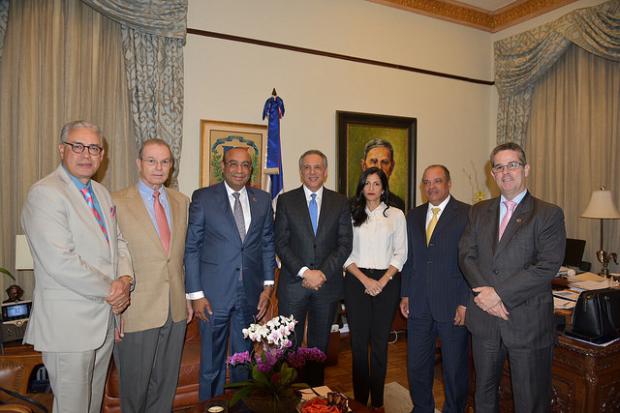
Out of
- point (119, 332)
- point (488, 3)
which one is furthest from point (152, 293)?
point (488, 3)

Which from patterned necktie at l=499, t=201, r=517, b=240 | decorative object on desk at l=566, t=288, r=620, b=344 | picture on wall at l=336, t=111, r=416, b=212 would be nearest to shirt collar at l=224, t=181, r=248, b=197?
patterned necktie at l=499, t=201, r=517, b=240

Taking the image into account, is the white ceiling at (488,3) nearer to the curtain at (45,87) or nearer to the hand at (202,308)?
the curtain at (45,87)

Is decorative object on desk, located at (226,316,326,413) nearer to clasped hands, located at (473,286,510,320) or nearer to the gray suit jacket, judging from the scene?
the gray suit jacket

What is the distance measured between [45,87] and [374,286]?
10.3 feet

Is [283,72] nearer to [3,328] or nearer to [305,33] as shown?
[305,33]

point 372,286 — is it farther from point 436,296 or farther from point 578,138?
point 578,138

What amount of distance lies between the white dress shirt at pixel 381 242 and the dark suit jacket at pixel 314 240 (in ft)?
0.26

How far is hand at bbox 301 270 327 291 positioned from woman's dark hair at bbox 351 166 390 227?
47 cm

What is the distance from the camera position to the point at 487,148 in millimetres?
5980

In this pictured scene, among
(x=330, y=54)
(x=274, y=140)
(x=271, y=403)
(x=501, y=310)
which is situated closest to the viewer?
(x=271, y=403)

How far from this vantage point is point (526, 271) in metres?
2.18

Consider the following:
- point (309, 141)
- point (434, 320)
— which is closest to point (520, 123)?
point (309, 141)

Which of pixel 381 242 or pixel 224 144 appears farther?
pixel 224 144

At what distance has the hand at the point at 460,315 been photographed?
8.71 feet
